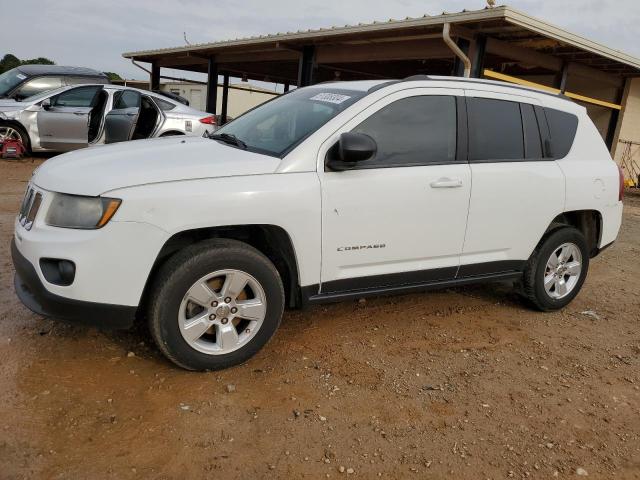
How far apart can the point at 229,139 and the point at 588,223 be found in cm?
322

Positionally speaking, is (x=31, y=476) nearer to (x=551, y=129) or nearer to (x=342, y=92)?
(x=342, y=92)

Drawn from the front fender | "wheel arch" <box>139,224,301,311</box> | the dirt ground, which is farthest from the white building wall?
the front fender

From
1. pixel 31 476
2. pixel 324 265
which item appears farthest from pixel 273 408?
pixel 31 476

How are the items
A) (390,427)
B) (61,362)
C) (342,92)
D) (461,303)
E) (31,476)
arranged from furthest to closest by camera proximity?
(461,303), (342,92), (61,362), (390,427), (31,476)

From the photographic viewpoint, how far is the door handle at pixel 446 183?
11.9ft

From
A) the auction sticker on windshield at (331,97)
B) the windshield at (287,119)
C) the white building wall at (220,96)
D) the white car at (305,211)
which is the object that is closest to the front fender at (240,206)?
the white car at (305,211)

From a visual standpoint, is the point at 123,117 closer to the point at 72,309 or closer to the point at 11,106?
the point at 11,106

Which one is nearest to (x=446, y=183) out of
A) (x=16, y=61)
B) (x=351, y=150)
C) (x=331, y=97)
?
(x=351, y=150)

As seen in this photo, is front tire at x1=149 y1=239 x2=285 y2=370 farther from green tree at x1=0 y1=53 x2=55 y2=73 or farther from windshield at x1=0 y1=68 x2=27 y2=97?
green tree at x1=0 y1=53 x2=55 y2=73

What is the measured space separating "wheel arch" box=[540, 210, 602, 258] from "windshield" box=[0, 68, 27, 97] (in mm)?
11671

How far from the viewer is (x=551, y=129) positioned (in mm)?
4348

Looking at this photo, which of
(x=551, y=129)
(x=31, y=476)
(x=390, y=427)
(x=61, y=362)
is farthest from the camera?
(x=551, y=129)

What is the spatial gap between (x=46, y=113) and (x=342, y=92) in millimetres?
9208

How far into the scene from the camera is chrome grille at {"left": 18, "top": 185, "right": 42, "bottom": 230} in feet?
9.88
